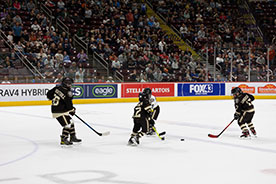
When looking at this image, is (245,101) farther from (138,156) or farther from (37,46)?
(37,46)

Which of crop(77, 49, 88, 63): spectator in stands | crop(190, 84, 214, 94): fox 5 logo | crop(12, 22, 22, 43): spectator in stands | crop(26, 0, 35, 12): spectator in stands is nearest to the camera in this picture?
crop(77, 49, 88, 63): spectator in stands

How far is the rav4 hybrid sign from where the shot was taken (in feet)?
59.7

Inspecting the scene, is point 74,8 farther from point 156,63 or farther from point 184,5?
point 184,5

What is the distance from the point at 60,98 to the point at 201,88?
13112 millimetres

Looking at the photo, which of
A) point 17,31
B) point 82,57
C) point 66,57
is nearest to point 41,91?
point 66,57

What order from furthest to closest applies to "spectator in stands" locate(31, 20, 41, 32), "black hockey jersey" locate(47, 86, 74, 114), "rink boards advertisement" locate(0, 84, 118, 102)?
"spectator in stands" locate(31, 20, 41, 32) → "rink boards advertisement" locate(0, 84, 118, 102) → "black hockey jersey" locate(47, 86, 74, 114)

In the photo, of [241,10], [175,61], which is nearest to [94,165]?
[175,61]

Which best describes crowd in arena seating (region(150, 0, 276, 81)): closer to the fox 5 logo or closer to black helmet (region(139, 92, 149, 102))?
the fox 5 logo

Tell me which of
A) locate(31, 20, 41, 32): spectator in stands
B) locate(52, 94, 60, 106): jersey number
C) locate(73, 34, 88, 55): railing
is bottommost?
locate(52, 94, 60, 106): jersey number

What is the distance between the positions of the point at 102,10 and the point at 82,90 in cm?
629

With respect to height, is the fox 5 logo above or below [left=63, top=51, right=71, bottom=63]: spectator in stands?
below

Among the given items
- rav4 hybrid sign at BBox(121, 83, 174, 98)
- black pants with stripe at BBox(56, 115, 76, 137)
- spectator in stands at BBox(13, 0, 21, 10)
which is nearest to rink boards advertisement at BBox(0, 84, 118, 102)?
rav4 hybrid sign at BBox(121, 83, 174, 98)

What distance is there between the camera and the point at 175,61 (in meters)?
19.5

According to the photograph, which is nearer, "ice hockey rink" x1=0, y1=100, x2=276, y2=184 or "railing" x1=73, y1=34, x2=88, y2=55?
"ice hockey rink" x1=0, y1=100, x2=276, y2=184
